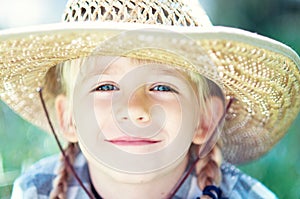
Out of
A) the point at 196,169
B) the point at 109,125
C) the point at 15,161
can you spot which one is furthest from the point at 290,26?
the point at 109,125

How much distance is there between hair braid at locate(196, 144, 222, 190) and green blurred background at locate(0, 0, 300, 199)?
0.41 m

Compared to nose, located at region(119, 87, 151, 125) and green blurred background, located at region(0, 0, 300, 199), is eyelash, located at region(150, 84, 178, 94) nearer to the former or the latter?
nose, located at region(119, 87, 151, 125)

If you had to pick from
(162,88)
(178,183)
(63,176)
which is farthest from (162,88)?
(63,176)

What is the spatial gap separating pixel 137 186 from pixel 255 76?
0.31m

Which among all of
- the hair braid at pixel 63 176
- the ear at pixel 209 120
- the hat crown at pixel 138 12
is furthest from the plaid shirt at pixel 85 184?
the hat crown at pixel 138 12

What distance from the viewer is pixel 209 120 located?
4.08 feet

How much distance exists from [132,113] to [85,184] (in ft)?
0.92

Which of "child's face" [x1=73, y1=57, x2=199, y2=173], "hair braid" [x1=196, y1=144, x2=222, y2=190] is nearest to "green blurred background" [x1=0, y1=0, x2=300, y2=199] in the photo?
"hair braid" [x1=196, y1=144, x2=222, y2=190]

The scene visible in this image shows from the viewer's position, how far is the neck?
1191 mm

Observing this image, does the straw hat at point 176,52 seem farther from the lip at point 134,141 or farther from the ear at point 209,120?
the lip at point 134,141

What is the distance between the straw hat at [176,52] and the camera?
100 cm

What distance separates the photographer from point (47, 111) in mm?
1331

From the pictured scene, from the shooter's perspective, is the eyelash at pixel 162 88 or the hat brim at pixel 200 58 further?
the eyelash at pixel 162 88

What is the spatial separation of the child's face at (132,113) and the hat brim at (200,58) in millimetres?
50
